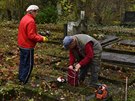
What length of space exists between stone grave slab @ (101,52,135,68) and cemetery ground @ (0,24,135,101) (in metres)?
0.03

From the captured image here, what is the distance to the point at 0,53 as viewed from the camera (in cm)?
1114

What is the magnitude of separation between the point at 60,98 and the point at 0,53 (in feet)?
16.7

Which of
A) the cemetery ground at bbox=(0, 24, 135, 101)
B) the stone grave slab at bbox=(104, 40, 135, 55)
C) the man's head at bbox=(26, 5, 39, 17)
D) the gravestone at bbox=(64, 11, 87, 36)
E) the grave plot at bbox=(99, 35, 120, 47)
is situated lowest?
the cemetery ground at bbox=(0, 24, 135, 101)

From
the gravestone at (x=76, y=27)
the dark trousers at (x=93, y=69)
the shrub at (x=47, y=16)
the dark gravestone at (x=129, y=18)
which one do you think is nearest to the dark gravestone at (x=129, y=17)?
the dark gravestone at (x=129, y=18)

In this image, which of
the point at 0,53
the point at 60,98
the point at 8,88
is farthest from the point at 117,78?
the point at 0,53

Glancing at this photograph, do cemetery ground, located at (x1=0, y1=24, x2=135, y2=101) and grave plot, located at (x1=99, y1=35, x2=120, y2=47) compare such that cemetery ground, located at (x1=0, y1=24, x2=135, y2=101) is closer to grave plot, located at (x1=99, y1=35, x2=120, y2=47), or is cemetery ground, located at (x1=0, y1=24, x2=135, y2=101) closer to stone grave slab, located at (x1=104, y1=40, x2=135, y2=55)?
stone grave slab, located at (x1=104, y1=40, x2=135, y2=55)

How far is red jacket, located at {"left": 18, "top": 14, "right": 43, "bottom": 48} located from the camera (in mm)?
7297

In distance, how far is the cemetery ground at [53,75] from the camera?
22.9 ft

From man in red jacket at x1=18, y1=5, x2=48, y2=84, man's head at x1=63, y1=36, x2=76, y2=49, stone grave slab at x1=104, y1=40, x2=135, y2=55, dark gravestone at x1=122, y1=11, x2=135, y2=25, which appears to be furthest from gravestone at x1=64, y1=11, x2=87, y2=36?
dark gravestone at x1=122, y1=11, x2=135, y2=25

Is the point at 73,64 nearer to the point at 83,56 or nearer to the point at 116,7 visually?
the point at 83,56

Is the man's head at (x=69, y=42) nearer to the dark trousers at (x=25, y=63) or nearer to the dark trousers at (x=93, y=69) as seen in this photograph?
the dark trousers at (x=93, y=69)

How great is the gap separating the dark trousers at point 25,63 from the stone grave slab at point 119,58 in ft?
10.9

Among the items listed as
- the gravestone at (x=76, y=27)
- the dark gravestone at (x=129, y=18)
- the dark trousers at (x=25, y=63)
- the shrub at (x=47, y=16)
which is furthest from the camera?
the shrub at (x=47, y=16)

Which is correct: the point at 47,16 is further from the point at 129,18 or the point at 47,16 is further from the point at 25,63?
the point at 25,63
